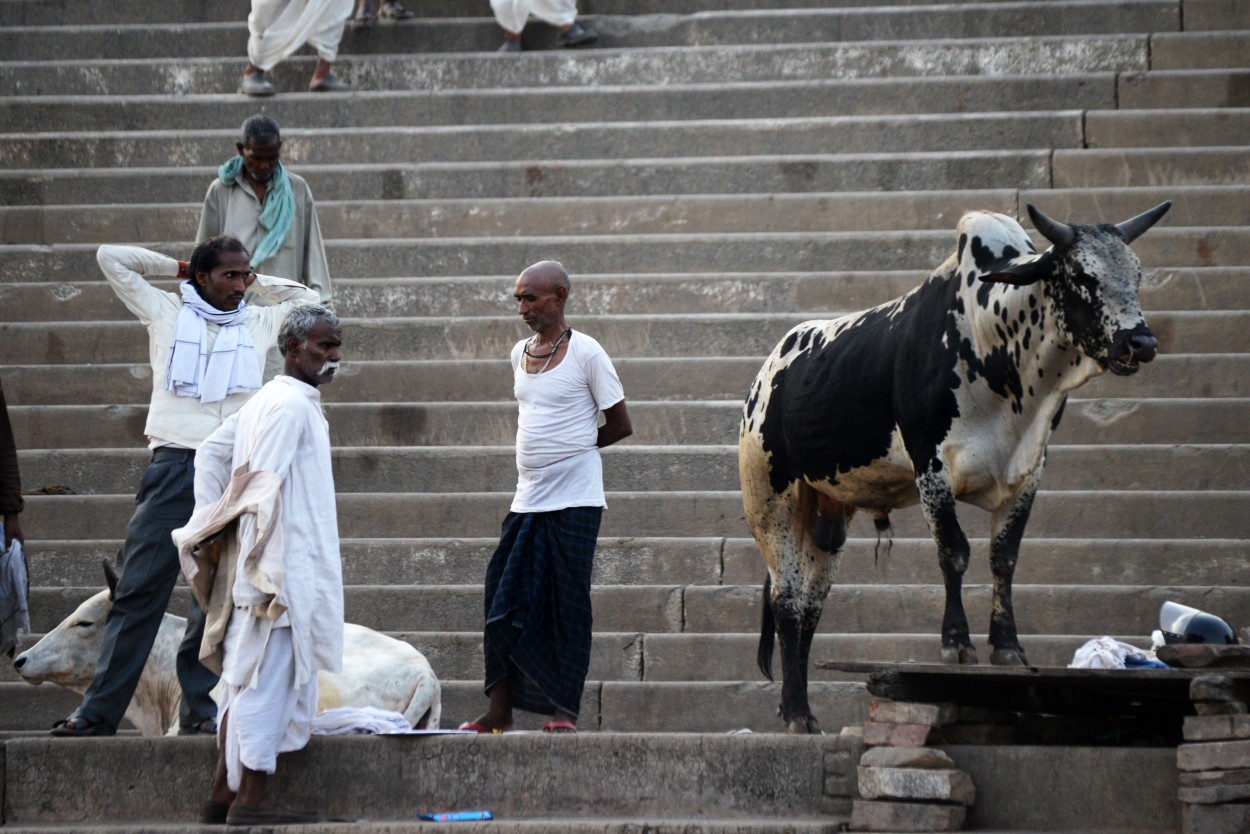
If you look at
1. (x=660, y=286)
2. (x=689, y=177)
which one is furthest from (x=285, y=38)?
(x=660, y=286)

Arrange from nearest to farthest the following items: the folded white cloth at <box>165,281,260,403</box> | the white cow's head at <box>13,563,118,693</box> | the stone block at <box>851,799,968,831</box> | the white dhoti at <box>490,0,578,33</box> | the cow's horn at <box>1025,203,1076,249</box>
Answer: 1. the stone block at <box>851,799,968,831</box>
2. the cow's horn at <box>1025,203,1076,249</box>
3. the folded white cloth at <box>165,281,260,403</box>
4. the white cow's head at <box>13,563,118,693</box>
5. the white dhoti at <box>490,0,578,33</box>

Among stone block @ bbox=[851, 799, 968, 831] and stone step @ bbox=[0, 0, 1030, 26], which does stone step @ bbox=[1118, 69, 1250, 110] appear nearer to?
stone step @ bbox=[0, 0, 1030, 26]

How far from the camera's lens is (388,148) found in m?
12.3

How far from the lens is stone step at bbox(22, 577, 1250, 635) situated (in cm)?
821

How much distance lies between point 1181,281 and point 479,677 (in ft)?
15.2

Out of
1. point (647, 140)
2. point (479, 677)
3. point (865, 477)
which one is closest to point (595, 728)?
point (479, 677)

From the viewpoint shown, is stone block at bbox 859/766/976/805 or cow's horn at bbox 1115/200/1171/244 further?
cow's horn at bbox 1115/200/1171/244

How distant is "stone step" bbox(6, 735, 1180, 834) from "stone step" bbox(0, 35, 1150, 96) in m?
7.10

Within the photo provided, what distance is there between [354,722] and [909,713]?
2046mm

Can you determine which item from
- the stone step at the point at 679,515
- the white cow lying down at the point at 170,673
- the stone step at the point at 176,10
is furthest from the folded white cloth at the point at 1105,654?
the stone step at the point at 176,10

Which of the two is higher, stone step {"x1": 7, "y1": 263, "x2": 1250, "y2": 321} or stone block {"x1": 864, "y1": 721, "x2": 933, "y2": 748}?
stone step {"x1": 7, "y1": 263, "x2": 1250, "y2": 321}

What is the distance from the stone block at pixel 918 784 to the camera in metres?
5.97

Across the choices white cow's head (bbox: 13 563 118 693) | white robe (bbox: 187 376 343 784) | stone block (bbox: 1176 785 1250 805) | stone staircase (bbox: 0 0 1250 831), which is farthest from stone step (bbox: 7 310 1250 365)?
stone block (bbox: 1176 785 1250 805)

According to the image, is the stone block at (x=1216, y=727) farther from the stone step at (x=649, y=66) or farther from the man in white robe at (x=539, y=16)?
the man in white robe at (x=539, y=16)
